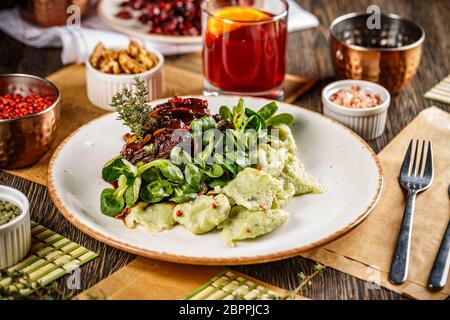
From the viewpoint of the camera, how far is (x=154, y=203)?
2.07 m

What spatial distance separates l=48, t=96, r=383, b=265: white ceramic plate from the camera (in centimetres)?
185

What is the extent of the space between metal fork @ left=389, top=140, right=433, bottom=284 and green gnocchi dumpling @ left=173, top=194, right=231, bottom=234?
0.52 meters

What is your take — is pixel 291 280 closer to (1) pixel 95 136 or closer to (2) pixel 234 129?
(2) pixel 234 129

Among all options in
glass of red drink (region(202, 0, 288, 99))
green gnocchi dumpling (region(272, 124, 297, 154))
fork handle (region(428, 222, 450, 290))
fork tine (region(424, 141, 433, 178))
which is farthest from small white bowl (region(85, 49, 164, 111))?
fork handle (region(428, 222, 450, 290))

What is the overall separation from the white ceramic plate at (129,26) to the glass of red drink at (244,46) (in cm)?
35

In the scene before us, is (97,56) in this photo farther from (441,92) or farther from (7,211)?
(441,92)

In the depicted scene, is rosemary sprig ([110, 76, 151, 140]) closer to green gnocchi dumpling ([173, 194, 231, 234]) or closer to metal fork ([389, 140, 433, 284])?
green gnocchi dumpling ([173, 194, 231, 234])

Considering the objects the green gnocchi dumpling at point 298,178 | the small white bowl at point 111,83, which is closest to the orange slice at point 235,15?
the small white bowl at point 111,83

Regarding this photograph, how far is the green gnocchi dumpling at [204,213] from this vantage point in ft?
6.41

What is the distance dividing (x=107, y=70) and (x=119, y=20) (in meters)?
0.67

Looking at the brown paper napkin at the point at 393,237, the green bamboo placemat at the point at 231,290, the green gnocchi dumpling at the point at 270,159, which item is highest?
the green gnocchi dumpling at the point at 270,159

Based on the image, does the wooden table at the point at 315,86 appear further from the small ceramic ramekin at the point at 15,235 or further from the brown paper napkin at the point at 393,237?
the small ceramic ramekin at the point at 15,235

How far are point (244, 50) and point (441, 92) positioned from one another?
102 centimetres

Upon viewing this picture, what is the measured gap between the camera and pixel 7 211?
1.97 m
